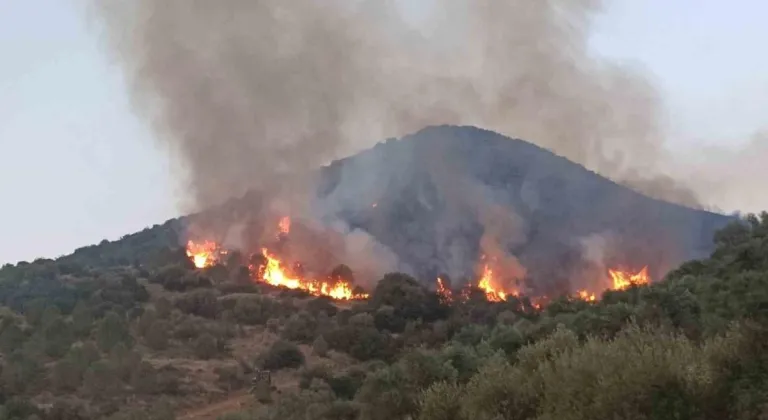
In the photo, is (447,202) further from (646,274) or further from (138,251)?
(138,251)

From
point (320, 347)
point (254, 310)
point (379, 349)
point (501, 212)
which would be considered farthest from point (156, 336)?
point (501, 212)

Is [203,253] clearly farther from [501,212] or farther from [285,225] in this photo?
[501,212]

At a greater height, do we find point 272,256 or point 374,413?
point 272,256

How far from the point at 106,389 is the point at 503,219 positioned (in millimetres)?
60652

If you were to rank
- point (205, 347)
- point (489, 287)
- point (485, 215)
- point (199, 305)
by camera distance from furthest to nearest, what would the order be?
point (485, 215), point (489, 287), point (199, 305), point (205, 347)

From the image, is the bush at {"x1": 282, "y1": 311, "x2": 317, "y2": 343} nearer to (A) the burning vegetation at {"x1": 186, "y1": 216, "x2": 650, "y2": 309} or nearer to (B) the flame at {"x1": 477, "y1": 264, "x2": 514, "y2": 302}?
(A) the burning vegetation at {"x1": 186, "y1": 216, "x2": 650, "y2": 309}

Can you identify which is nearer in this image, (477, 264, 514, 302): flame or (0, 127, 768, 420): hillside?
(0, 127, 768, 420): hillside

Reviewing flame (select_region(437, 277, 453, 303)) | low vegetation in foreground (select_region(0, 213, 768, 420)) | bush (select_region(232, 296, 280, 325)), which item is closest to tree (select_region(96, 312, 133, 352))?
low vegetation in foreground (select_region(0, 213, 768, 420))

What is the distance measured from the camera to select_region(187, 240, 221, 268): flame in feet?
259

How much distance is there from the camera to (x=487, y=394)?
14.5m

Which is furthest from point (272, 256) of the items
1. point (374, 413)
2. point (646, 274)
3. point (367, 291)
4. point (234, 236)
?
point (374, 413)

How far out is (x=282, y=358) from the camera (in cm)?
4328

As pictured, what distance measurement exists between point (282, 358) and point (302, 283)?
97.3 ft

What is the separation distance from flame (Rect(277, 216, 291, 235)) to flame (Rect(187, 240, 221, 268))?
25.4 ft
